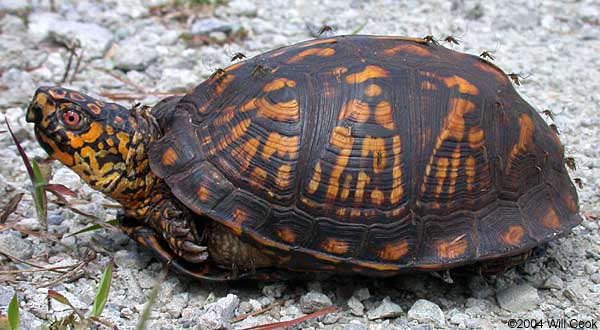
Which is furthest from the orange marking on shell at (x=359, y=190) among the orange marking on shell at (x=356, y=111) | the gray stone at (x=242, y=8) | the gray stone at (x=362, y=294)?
the gray stone at (x=242, y=8)

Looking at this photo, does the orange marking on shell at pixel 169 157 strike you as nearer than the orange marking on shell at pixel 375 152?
No

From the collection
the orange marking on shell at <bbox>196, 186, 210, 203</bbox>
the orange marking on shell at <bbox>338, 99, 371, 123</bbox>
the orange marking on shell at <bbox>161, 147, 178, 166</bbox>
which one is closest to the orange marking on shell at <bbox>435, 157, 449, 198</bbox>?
the orange marking on shell at <bbox>338, 99, 371, 123</bbox>

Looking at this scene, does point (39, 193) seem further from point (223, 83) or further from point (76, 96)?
point (223, 83)

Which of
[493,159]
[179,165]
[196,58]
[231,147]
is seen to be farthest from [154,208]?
[196,58]

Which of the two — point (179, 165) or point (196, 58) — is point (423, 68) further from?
point (196, 58)

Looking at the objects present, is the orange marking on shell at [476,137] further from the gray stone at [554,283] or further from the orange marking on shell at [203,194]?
the orange marking on shell at [203,194]

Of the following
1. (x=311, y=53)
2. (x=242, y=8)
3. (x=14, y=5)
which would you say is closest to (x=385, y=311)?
(x=311, y=53)
